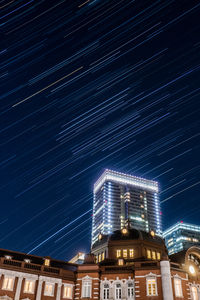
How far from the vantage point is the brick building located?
1432 inches

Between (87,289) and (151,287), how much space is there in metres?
8.57

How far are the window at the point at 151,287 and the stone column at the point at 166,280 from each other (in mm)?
1209

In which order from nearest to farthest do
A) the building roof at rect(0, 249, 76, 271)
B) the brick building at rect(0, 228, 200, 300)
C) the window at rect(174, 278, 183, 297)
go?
the brick building at rect(0, 228, 200, 300) < the window at rect(174, 278, 183, 297) < the building roof at rect(0, 249, 76, 271)

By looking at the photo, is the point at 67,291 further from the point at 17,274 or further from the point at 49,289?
the point at 17,274

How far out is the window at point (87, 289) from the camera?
38.2 metres

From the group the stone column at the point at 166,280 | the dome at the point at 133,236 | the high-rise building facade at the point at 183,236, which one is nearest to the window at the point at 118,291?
the stone column at the point at 166,280

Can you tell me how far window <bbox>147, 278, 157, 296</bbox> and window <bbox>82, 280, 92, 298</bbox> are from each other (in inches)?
307

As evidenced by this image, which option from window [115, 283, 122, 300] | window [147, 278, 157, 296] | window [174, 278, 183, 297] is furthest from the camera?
window [115, 283, 122, 300]

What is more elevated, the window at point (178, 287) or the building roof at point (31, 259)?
the building roof at point (31, 259)

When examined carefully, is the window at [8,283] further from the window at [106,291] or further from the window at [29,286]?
the window at [106,291]

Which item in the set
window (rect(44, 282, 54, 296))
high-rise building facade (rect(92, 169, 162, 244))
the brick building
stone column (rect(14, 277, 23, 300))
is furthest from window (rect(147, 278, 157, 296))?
high-rise building facade (rect(92, 169, 162, 244))

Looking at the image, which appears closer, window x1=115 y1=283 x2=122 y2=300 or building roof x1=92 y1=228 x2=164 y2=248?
window x1=115 y1=283 x2=122 y2=300

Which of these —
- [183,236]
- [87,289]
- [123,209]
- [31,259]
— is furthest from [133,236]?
[183,236]

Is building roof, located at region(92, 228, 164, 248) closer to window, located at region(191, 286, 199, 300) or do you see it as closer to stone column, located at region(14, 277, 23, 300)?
window, located at region(191, 286, 199, 300)
